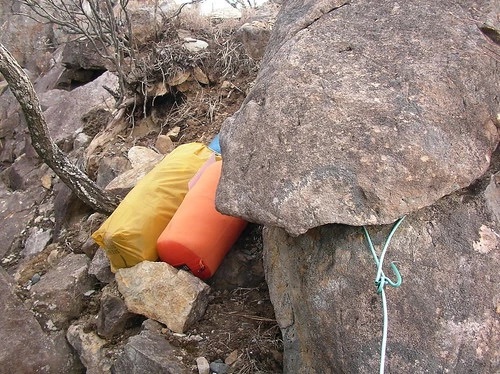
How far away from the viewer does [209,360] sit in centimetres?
277

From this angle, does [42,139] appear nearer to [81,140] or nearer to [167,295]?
[167,295]

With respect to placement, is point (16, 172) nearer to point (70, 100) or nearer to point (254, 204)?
point (70, 100)

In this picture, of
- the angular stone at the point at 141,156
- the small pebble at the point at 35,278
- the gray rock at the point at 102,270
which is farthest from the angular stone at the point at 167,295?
the angular stone at the point at 141,156

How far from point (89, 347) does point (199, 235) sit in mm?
1011

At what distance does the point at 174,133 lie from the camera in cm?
511

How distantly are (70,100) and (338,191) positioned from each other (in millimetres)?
5403

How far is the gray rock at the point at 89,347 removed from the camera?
3064 mm

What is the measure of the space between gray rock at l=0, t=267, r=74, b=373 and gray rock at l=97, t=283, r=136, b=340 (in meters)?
0.38

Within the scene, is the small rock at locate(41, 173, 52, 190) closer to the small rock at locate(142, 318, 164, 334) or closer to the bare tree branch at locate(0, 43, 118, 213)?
the bare tree branch at locate(0, 43, 118, 213)

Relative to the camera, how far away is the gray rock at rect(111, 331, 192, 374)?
2.71 meters

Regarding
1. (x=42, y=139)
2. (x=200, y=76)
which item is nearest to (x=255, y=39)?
(x=200, y=76)

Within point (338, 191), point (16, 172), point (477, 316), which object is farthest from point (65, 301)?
point (16, 172)

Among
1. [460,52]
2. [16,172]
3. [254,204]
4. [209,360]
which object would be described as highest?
[460,52]

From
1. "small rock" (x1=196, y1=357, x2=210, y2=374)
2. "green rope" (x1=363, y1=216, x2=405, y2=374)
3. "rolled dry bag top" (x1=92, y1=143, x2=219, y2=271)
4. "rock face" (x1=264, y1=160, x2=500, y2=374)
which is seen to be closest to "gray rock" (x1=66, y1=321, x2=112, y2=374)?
"rolled dry bag top" (x1=92, y1=143, x2=219, y2=271)
